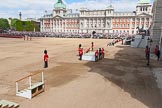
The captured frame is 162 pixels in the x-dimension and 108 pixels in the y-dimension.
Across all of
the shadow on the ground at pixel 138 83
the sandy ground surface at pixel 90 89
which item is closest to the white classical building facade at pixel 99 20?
the shadow on the ground at pixel 138 83

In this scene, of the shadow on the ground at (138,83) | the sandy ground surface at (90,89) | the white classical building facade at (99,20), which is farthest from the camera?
the white classical building facade at (99,20)

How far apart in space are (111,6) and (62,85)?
129m

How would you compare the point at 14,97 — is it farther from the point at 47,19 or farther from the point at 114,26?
the point at 47,19

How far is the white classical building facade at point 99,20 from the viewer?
426 ft

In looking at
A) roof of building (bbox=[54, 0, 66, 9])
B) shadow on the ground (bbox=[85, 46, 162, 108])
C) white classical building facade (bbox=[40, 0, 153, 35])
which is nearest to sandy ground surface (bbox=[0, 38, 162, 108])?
shadow on the ground (bbox=[85, 46, 162, 108])

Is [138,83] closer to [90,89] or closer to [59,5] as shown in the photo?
[90,89]

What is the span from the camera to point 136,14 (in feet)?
428

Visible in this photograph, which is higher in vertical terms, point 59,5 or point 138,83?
point 59,5

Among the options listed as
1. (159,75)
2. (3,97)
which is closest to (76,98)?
(3,97)

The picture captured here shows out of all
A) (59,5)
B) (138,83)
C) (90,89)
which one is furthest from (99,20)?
(90,89)

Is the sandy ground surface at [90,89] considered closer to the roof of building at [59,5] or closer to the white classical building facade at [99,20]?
the white classical building facade at [99,20]

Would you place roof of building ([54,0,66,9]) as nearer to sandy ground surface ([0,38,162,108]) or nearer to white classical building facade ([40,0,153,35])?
white classical building facade ([40,0,153,35])

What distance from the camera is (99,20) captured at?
142 metres

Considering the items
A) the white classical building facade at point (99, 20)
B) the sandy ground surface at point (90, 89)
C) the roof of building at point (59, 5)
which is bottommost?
the sandy ground surface at point (90, 89)
